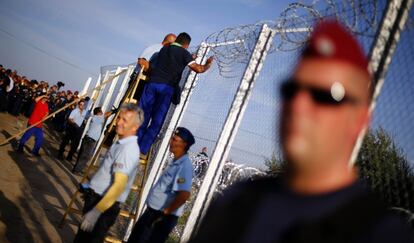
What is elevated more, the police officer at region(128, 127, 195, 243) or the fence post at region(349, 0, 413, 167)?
the fence post at region(349, 0, 413, 167)

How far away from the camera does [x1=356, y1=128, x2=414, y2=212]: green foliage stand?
11.4 ft

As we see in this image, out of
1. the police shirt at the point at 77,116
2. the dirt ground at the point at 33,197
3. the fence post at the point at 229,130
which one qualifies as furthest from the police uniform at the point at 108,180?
the police shirt at the point at 77,116

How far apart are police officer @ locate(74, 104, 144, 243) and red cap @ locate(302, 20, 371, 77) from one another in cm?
261

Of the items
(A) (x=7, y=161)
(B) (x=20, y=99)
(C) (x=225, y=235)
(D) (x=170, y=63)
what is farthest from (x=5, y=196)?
(B) (x=20, y=99)

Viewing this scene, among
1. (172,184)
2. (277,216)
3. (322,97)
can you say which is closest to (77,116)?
(172,184)

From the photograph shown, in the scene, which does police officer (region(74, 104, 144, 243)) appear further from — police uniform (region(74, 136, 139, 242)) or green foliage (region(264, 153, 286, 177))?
green foliage (region(264, 153, 286, 177))

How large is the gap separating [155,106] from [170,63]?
71cm

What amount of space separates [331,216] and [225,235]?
37 cm

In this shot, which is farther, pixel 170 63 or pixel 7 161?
pixel 7 161

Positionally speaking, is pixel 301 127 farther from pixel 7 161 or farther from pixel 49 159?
pixel 49 159

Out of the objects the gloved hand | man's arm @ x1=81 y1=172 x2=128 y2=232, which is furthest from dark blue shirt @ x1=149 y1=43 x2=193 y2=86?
the gloved hand

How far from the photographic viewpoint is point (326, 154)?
3.38ft

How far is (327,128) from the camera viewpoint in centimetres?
104

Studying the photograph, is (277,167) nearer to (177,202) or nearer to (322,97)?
(177,202)
